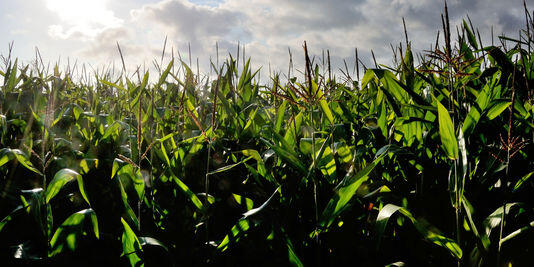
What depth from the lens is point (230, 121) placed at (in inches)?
64.9

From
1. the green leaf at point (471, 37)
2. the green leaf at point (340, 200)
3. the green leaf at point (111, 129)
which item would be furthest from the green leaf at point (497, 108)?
the green leaf at point (111, 129)

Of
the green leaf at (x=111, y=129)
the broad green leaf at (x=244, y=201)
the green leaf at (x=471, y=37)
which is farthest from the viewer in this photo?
the green leaf at (x=471, y=37)

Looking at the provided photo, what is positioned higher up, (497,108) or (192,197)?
(497,108)

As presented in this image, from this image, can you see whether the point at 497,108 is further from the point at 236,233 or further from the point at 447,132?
the point at 236,233

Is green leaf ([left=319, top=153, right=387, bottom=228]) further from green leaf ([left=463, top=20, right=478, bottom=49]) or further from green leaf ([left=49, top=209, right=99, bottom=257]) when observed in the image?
green leaf ([left=463, top=20, right=478, bottom=49])

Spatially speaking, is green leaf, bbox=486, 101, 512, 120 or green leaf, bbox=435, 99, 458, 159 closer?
green leaf, bbox=435, 99, 458, 159

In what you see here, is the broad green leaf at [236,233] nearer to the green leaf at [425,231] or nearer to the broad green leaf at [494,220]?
the green leaf at [425,231]

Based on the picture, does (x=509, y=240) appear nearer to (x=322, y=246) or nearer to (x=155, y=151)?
(x=322, y=246)

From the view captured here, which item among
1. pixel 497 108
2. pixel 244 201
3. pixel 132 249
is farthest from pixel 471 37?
pixel 132 249

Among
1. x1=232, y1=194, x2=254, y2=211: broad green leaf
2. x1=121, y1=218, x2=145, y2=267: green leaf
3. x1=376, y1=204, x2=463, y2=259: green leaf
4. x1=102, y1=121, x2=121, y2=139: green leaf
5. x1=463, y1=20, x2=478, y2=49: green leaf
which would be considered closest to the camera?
x1=376, y1=204, x2=463, y2=259: green leaf

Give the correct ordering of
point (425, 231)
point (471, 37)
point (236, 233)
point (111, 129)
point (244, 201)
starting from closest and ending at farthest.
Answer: point (425, 231) → point (236, 233) → point (244, 201) → point (111, 129) → point (471, 37)

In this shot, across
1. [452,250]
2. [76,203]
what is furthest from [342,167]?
[76,203]

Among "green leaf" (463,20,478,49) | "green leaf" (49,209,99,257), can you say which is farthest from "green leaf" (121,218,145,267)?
"green leaf" (463,20,478,49)

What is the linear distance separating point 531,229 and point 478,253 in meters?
0.13
